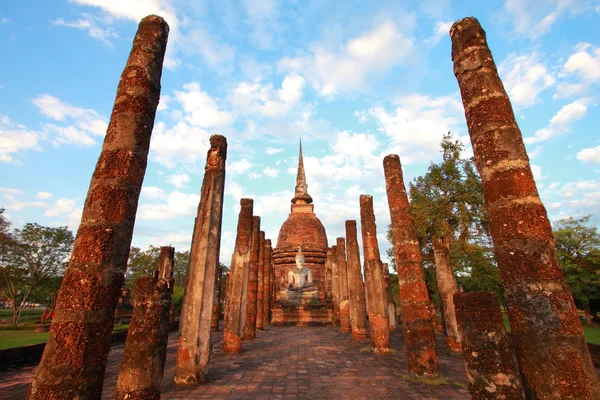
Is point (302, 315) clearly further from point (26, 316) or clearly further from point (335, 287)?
point (26, 316)

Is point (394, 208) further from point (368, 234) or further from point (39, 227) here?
point (39, 227)

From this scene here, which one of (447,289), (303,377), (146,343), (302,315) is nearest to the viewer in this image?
(146,343)

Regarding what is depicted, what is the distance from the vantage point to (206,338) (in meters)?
6.68

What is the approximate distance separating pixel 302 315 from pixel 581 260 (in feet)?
54.0

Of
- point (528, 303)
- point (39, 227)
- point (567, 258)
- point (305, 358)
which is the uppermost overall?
point (39, 227)

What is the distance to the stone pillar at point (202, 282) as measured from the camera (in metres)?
6.40

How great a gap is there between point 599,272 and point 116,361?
68.5ft

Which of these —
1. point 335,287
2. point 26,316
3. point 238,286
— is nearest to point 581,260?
point 335,287

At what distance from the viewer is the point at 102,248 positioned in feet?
11.3

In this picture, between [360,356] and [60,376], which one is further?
[360,356]

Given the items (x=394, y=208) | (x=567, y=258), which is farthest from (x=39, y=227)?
(x=567, y=258)

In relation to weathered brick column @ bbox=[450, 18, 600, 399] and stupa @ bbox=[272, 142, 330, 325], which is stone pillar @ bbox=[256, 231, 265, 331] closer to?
stupa @ bbox=[272, 142, 330, 325]

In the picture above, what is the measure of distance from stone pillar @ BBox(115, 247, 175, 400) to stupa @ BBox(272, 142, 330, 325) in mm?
16999

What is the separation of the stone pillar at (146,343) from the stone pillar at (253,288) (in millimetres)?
8963
